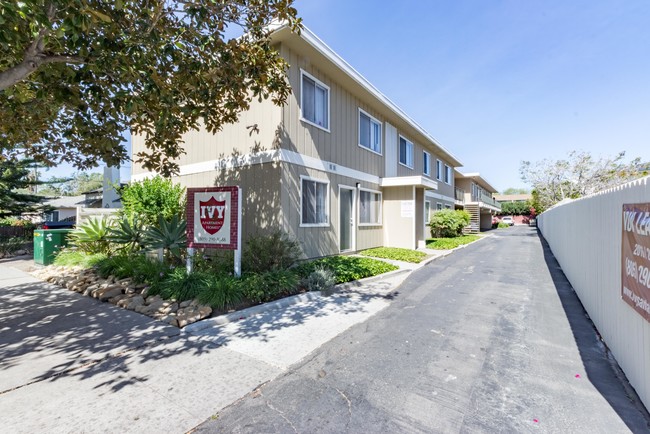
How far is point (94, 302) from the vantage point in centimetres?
624

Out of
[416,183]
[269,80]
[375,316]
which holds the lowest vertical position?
[375,316]

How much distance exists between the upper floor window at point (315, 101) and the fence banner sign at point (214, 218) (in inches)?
153

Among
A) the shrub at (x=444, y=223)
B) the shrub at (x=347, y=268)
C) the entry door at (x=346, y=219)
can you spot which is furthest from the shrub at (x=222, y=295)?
Answer: the shrub at (x=444, y=223)

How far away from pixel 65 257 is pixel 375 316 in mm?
9713

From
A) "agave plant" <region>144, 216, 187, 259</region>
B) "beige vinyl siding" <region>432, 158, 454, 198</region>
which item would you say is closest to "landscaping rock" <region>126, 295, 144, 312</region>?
"agave plant" <region>144, 216, 187, 259</region>

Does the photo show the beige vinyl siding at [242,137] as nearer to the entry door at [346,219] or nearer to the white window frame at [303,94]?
the white window frame at [303,94]

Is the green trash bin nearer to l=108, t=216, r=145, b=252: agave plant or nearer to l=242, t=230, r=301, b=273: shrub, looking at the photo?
l=108, t=216, r=145, b=252: agave plant

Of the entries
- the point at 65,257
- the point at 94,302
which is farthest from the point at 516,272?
the point at 65,257

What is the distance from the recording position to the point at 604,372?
3.65m

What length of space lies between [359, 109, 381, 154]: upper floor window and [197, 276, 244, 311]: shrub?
8377 millimetres

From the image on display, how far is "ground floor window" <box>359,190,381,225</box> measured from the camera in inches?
495

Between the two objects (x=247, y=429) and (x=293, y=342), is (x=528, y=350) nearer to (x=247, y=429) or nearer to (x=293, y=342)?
(x=293, y=342)

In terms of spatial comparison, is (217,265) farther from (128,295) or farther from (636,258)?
(636,258)

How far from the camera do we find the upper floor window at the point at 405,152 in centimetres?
1634
